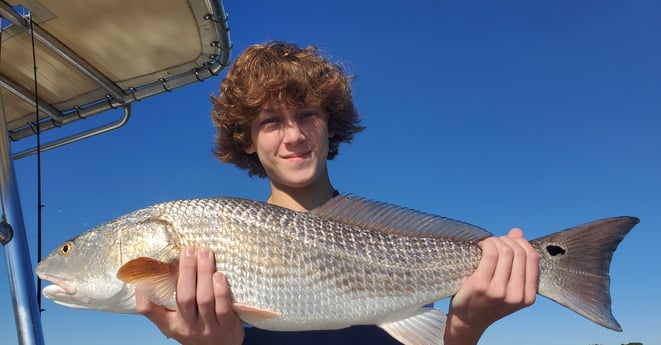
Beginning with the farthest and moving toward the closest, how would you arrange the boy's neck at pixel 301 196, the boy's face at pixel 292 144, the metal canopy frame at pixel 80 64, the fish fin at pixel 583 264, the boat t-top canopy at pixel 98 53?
1. the boat t-top canopy at pixel 98 53
2. the metal canopy frame at pixel 80 64
3. the boy's neck at pixel 301 196
4. the boy's face at pixel 292 144
5. the fish fin at pixel 583 264

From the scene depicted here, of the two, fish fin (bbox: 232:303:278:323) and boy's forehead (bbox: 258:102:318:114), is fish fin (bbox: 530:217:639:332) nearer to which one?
fish fin (bbox: 232:303:278:323)

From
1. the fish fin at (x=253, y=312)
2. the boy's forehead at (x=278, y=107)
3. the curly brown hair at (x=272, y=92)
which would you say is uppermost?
the curly brown hair at (x=272, y=92)

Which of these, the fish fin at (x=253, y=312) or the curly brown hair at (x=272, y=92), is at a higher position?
the curly brown hair at (x=272, y=92)

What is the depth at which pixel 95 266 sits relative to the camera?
3086 mm

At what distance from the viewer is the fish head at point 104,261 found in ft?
9.78

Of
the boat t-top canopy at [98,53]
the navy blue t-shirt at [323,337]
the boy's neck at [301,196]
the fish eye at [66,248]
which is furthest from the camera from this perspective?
the boat t-top canopy at [98,53]

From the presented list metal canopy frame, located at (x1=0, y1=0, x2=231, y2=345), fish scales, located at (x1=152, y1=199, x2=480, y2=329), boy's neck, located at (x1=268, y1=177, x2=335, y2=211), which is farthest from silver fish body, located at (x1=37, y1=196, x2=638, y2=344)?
metal canopy frame, located at (x1=0, y1=0, x2=231, y2=345)

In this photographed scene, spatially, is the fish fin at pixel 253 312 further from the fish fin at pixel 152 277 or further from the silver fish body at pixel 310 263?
the fish fin at pixel 152 277

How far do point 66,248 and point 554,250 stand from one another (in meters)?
2.72

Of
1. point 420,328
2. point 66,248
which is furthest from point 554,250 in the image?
point 66,248

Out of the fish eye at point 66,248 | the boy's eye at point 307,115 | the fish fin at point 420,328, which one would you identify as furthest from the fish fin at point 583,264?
the fish eye at point 66,248

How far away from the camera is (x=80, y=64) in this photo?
5.17 meters

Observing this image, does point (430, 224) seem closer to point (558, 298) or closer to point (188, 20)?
point (558, 298)

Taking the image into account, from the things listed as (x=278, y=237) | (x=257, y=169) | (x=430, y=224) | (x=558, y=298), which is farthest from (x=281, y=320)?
(x=257, y=169)
